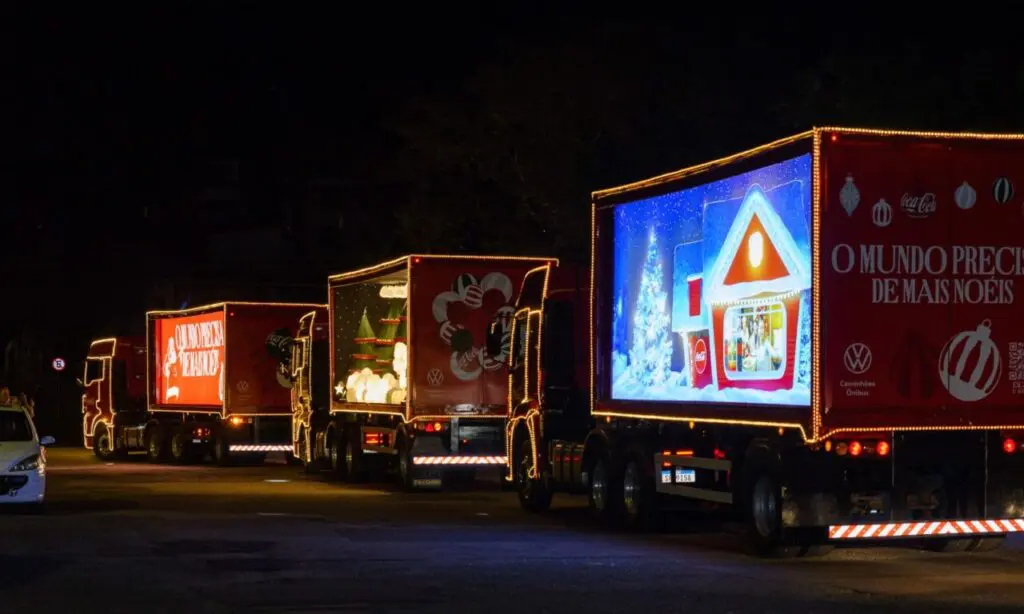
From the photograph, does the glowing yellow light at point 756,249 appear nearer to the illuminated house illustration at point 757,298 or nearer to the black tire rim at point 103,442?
the illuminated house illustration at point 757,298

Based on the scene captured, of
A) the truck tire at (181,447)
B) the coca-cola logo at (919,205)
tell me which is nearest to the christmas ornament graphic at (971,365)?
the coca-cola logo at (919,205)

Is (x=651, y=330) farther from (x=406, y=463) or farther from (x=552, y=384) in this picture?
(x=406, y=463)

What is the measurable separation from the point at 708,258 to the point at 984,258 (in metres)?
2.92

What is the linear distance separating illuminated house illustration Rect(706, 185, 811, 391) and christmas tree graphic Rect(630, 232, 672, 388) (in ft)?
4.20

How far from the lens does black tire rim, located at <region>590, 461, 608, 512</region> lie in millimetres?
21250

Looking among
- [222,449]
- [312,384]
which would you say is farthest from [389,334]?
[222,449]

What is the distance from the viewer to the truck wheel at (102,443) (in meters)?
44.1

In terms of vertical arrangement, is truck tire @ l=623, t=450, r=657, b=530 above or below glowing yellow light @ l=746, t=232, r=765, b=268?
below

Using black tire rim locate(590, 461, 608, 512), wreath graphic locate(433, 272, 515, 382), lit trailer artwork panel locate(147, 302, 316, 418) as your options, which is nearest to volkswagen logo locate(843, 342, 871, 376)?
black tire rim locate(590, 461, 608, 512)

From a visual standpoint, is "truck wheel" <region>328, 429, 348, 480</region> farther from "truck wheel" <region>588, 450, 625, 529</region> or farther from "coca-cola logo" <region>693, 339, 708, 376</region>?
"coca-cola logo" <region>693, 339, 708, 376</region>

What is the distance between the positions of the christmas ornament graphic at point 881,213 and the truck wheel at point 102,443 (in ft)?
101

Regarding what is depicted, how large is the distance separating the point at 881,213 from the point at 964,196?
920 mm

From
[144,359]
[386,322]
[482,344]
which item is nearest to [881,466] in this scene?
[482,344]

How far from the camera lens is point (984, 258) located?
16.7 meters
